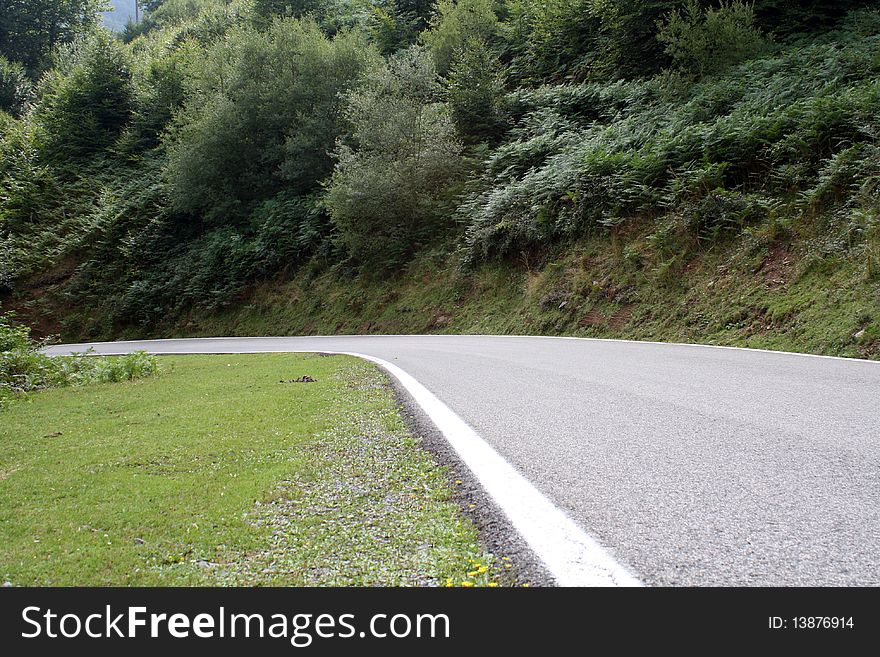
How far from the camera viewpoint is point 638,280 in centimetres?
1645

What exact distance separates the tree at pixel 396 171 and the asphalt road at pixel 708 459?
18763 millimetres

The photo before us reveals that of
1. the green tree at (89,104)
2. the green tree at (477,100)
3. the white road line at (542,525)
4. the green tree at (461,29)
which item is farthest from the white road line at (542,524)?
the green tree at (89,104)

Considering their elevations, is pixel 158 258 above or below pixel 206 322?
above

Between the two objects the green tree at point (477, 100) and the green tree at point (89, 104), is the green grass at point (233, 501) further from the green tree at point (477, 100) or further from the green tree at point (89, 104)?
the green tree at point (89, 104)

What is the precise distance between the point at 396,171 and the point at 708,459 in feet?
76.6

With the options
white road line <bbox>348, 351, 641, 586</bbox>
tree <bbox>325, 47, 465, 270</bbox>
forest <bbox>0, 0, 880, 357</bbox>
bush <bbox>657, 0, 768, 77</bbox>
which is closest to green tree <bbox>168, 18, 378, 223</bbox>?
forest <bbox>0, 0, 880, 357</bbox>

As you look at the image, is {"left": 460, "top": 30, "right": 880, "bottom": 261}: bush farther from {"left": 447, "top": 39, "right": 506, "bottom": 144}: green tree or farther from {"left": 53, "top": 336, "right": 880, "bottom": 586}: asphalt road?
{"left": 53, "top": 336, "right": 880, "bottom": 586}: asphalt road

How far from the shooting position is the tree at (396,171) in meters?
25.3

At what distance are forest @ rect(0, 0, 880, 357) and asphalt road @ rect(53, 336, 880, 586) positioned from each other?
17.4ft

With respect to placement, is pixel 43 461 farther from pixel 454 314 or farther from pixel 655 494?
pixel 454 314

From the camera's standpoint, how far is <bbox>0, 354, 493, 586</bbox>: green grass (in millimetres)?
2389
